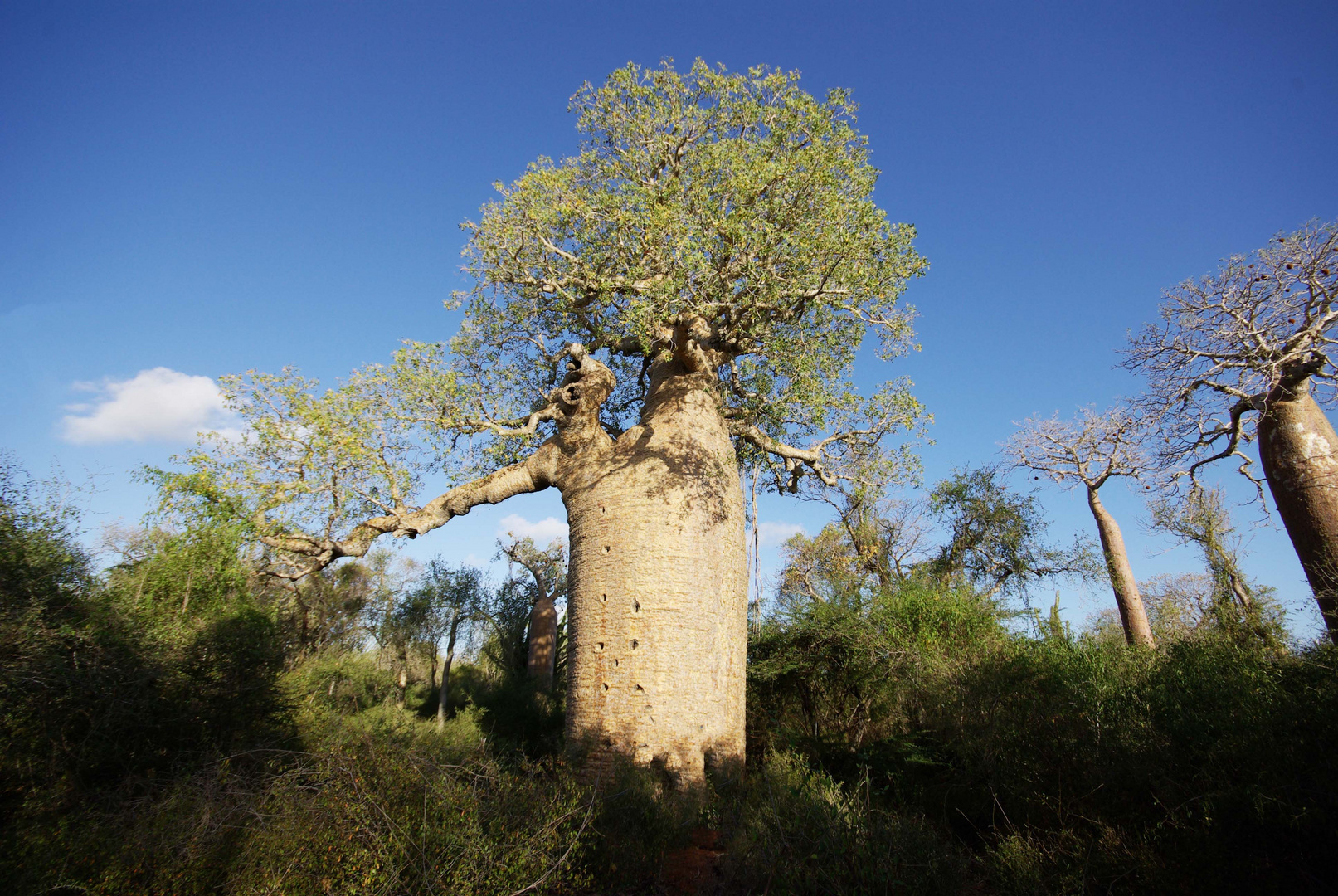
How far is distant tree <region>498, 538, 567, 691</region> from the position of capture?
16938 mm

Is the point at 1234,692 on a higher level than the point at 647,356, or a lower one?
lower

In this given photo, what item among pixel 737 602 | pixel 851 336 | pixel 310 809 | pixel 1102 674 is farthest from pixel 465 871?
pixel 851 336

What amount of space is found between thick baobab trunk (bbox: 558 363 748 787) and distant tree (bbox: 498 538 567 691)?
8036 millimetres

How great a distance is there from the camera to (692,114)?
9156 millimetres

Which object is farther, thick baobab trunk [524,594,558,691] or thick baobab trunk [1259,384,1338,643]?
thick baobab trunk [524,594,558,691]

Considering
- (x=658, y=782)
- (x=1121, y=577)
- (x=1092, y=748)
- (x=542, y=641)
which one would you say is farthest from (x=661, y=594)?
(x=542, y=641)

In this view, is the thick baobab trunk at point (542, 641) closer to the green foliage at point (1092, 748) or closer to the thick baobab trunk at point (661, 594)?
the green foliage at point (1092, 748)

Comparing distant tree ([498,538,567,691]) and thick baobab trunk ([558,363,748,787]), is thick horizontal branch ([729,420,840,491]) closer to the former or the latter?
thick baobab trunk ([558,363,748,787])

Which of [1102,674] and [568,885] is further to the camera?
[1102,674]

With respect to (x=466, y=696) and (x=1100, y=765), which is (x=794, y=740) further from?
(x=466, y=696)

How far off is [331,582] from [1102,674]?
15.9 meters

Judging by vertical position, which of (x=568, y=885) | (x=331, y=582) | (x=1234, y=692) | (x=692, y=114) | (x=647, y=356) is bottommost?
(x=568, y=885)

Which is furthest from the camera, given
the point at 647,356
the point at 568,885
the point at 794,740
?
the point at 647,356

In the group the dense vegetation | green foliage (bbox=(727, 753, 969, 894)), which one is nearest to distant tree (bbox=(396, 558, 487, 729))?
the dense vegetation
